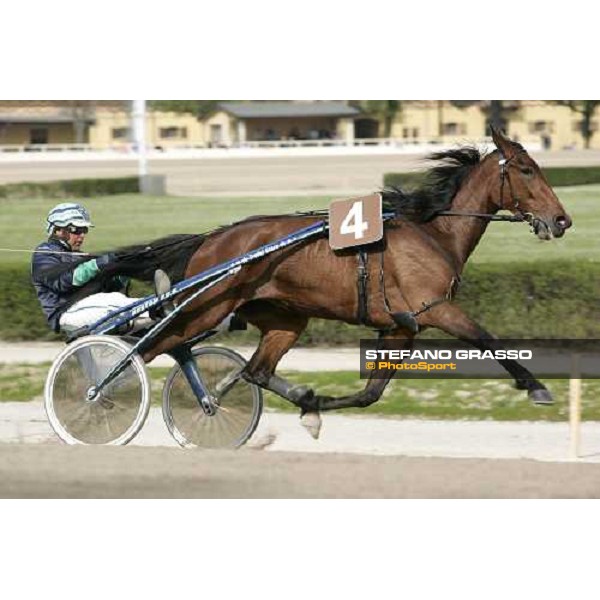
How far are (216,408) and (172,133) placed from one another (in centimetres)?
1096

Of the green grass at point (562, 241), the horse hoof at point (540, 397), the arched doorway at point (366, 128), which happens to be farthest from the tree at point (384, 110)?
the horse hoof at point (540, 397)

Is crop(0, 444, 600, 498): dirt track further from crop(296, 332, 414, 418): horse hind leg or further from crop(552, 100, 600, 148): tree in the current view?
crop(552, 100, 600, 148): tree

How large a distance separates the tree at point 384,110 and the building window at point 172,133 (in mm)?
2842

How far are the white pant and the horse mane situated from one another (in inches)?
68.1

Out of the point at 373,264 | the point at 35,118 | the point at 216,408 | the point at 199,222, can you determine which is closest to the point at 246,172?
the point at 199,222

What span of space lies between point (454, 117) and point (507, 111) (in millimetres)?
1605

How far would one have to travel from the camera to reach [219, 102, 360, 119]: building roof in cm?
1519

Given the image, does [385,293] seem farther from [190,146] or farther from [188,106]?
[190,146]

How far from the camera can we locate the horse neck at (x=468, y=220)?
7746 millimetres

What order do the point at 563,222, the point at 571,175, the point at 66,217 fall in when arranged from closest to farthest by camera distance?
the point at 563,222 → the point at 66,217 → the point at 571,175

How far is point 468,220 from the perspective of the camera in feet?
25.5

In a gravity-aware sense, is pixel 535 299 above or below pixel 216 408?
above

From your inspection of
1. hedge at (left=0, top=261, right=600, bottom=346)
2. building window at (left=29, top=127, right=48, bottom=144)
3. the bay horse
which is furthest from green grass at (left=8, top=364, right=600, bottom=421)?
building window at (left=29, top=127, right=48, bottom=144)

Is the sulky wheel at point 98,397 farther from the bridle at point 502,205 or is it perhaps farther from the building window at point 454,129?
the building window at point 454,129
